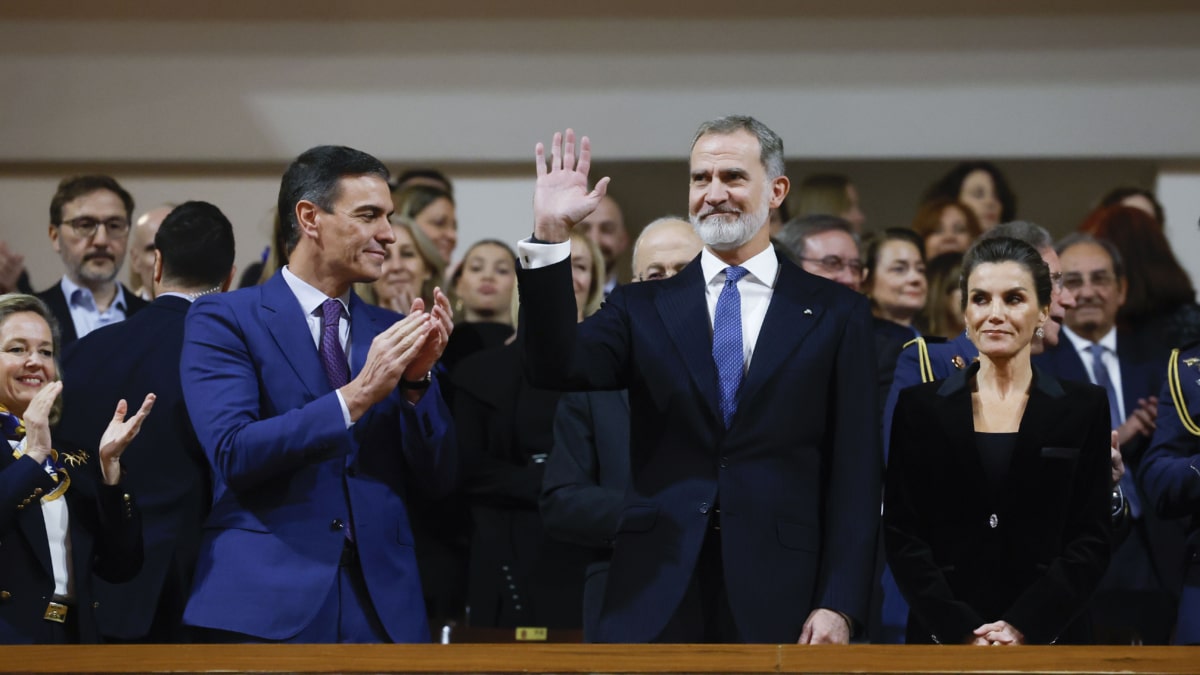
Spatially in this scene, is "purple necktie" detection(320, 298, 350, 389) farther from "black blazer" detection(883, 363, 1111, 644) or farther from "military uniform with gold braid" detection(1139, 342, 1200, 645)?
"military uniform with gold braid" detection(1139, 342, 1200, 645)

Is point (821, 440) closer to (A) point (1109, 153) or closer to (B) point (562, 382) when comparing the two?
(B) point (562, 382)

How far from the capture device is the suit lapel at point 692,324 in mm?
3338

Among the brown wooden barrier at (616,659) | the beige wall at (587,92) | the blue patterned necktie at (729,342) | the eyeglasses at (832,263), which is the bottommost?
the brown wooden barrier at (616,659)

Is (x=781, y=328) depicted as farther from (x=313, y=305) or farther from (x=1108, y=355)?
(x=1108, y=355)

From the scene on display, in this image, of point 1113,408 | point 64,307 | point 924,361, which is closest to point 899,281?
point 1113,408

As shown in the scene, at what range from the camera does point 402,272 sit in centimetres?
526

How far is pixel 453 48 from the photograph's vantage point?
23.9 ft

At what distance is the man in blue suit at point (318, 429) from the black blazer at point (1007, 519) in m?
1.01

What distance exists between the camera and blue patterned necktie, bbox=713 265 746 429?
3352 millimetres

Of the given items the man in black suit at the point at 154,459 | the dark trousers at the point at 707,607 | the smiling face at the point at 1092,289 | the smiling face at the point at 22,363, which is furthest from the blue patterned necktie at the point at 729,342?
the smiling face at the point at 1092,289

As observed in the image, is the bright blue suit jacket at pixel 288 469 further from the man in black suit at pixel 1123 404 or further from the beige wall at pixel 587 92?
the beige wall at pixel 587 92

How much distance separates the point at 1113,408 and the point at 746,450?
207 cm

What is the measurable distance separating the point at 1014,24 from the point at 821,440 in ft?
14.4

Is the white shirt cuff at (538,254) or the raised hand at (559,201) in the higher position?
the raised hand at (559,201)
